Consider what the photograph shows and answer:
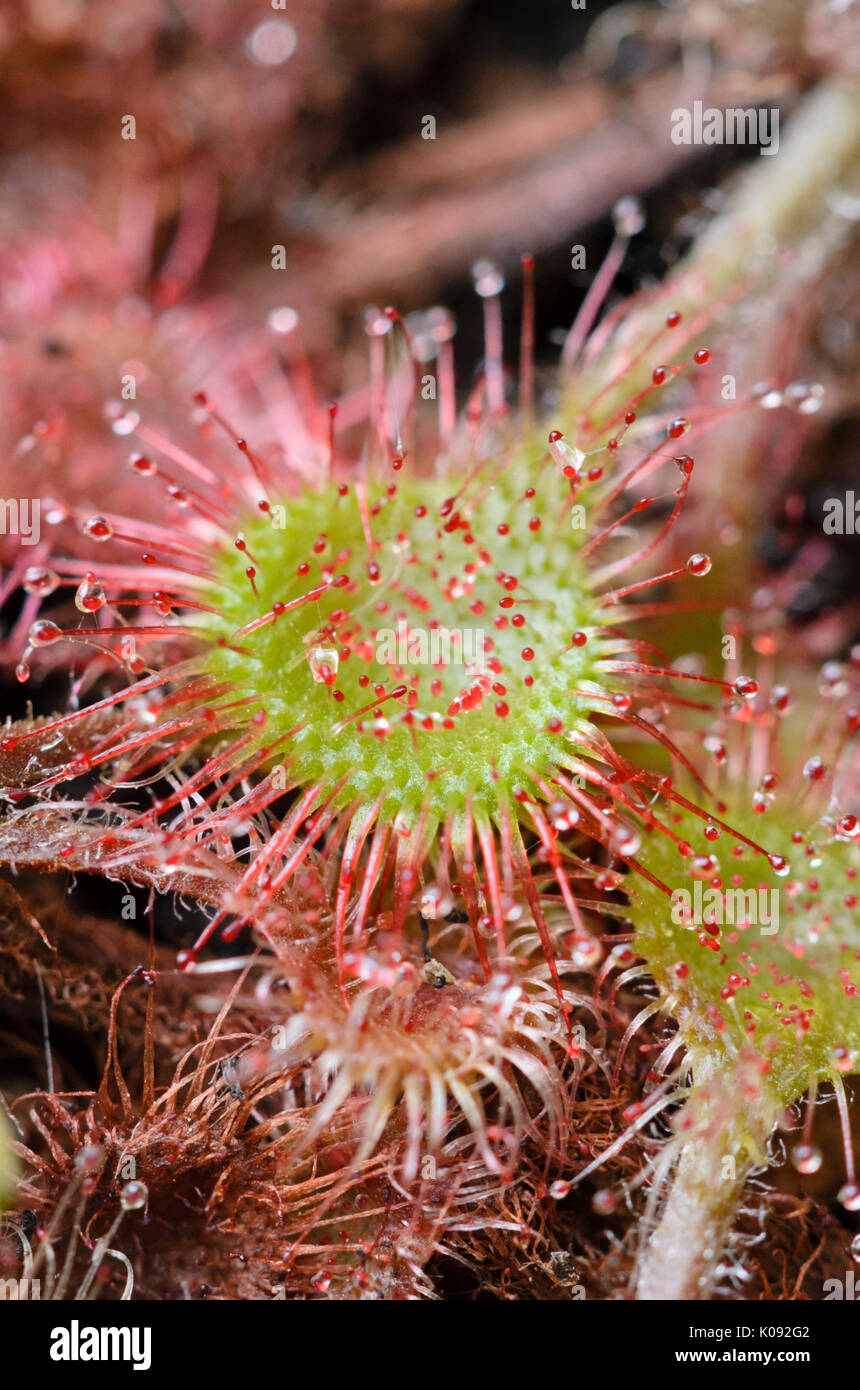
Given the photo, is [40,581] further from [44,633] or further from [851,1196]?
[851,1196]

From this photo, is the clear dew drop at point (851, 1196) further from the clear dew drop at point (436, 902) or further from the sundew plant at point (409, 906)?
the clear dew drop at point (436, 902)

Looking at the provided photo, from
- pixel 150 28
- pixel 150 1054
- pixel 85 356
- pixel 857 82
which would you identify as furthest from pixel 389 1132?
pixel 150 28

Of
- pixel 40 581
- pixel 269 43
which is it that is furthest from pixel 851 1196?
pixel 269 43

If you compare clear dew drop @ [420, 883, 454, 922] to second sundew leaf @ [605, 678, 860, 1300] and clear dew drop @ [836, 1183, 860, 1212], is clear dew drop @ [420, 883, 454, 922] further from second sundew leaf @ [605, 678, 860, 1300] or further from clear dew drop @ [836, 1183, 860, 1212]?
clear dew drop @ [836, 1183, 860, 1212]

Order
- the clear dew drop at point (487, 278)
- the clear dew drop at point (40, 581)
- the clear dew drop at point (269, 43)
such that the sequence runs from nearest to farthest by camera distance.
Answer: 1. the clear dew drop at point (40, 581)
2. the clear dew drop at point (487, 278)
3. the clear dew drop at point (269, 43)

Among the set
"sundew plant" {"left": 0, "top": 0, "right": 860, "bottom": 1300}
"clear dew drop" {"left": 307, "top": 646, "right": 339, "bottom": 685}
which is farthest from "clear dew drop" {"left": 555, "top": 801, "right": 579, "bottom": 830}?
"clear dew drop" {"left": 307, "top": 646, "right": 339, "bottom": 685}

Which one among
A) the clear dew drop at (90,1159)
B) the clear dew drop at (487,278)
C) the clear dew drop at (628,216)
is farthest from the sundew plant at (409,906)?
the clear dew drop at (628,216)
